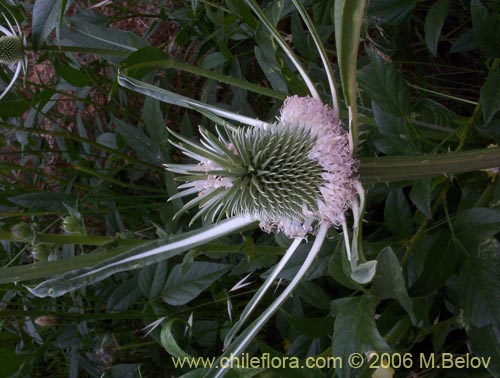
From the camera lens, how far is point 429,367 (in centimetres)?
168

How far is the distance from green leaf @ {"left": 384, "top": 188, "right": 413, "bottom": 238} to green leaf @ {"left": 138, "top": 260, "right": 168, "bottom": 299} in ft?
2.51

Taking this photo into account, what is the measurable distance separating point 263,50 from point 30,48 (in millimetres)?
651

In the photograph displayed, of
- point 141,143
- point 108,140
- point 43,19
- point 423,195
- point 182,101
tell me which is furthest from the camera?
point 108,140

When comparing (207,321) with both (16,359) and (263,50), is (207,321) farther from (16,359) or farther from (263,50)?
(263,50)

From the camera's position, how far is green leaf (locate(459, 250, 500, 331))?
1248 millimetres

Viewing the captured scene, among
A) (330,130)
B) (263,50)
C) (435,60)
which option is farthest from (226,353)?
(435,60)

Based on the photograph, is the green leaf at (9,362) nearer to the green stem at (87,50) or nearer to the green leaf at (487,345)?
the green stem at (87,50)

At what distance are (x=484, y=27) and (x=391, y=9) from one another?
0.88 feet

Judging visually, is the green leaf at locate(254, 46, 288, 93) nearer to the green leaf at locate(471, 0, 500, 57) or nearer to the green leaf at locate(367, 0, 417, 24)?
the green leaf at locate(367, 0, 417, 24)

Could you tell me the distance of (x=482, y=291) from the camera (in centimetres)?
126

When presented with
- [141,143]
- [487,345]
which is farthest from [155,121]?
[487,345]

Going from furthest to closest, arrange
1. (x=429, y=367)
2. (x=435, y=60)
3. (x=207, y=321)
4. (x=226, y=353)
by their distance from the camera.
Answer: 1. (x=435, y=60)
2. (x=207, y=321)
3. (x=429, y=367)
4. (x=226, y=353)

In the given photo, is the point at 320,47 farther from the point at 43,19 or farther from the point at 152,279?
the point at 152,279

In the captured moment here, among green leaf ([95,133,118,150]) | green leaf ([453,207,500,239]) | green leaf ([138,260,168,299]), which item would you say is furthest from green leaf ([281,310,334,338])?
green leaf ([95,133,118,150])
